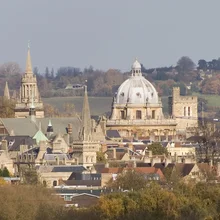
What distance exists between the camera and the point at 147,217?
282ft

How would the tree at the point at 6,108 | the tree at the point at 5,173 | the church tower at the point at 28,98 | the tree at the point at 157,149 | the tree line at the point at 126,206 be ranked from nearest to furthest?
the tree line at the point at 126,206
the tree at the point at 5,173
the tree at the point at 157,149
the church tower at the point at 28,98
the tree at the point at 6,108

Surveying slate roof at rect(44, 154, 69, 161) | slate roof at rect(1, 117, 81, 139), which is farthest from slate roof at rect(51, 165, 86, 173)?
slate roof at rect(1, 117, 81, 139)

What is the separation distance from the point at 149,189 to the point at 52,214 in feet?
22.8

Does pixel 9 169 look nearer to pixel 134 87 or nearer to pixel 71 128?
pixel 71 128

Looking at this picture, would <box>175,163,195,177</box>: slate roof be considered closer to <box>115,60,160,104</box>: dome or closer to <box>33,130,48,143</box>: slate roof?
<box>33,130,48,143</box>: slate roof

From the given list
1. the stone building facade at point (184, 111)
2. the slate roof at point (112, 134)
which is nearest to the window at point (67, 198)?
the slate roof at point (112, 134)

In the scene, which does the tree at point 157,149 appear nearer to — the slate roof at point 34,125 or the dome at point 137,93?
the slate roof at point 34,125

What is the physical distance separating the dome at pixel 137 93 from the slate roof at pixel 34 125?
8.88m

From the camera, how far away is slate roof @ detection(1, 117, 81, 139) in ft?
463

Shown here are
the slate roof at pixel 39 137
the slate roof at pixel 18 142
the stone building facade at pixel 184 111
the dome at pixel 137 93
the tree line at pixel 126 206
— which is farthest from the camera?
the stone building facade at pixel 184 111

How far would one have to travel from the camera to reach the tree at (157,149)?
128 m

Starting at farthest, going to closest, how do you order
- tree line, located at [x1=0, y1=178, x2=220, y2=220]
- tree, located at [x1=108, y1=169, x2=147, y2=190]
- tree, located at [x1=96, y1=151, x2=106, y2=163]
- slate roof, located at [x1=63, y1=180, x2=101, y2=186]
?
tree, located at [x1=96, y1=151, x2=106, y2=163] < slate roof, located at [x1=63, y1=180, x2=101, y2=186] < tree, located at [x1=108, y1=169, x2=147, y2=190] < tree line, located at [x1=0, y1=178, x2=220, y2=220]

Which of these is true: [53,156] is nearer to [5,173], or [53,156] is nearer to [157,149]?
[5,173]

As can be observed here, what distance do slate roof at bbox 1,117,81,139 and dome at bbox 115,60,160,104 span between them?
8880 mm
